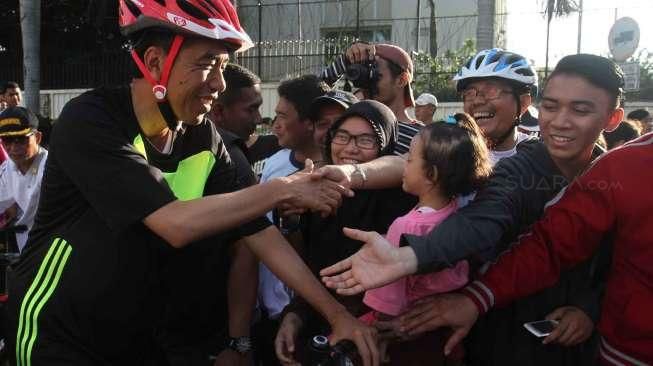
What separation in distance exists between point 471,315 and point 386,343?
0.32m

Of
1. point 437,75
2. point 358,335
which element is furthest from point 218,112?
point 437,75

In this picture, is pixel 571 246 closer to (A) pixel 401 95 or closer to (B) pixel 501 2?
(A) pixel 401 95

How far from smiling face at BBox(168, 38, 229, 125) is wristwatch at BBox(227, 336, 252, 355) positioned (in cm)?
109

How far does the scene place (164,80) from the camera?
2.29 meters

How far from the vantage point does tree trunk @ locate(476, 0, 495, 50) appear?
11.5 metres

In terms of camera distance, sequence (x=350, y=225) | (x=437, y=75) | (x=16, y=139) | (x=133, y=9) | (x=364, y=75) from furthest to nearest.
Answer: (x=437, y=75), (x=16, y=139), (x=364, y=75), (x=350, y=225), (x=133, y=9)

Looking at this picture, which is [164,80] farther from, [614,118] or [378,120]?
[614,118]

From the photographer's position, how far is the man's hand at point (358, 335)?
7.36ft

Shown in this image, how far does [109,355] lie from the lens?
222 cm

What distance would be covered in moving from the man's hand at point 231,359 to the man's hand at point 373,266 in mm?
936

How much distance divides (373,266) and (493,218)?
474mm

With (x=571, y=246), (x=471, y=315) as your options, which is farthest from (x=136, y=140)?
(x=571, y=246)

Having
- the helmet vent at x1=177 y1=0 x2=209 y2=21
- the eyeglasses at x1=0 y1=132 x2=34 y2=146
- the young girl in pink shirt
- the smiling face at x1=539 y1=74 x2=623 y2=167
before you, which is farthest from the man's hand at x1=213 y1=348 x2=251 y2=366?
the eyeglasses at x1=0 y1=132 x2=34 y2=146

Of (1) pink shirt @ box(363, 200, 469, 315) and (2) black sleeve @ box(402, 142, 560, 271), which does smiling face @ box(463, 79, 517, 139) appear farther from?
(1) pink shirt @ box(363, 200, 469, 315)
